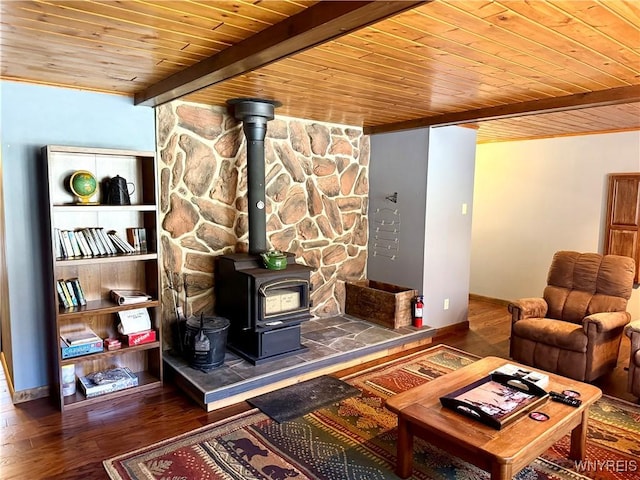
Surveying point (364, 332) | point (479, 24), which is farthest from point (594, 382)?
point (479, 24)

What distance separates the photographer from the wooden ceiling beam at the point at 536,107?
318 centimetres

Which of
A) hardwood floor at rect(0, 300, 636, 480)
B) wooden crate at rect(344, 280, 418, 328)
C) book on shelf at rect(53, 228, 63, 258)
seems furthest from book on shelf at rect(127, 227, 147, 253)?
wooden crate at rect(344, 280, 418, 328)

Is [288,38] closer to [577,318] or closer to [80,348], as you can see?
[80,348]

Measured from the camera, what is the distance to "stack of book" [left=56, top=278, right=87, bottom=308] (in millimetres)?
3175

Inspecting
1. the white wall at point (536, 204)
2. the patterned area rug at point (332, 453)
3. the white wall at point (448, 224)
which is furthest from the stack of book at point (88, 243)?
the white wall at point (536, 204)

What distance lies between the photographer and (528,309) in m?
4.06

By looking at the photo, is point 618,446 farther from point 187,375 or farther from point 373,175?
point 373,175

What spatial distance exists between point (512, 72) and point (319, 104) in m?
1.58

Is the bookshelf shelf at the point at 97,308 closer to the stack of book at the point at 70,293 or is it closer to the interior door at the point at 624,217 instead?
the stack of book at the point at 70,293

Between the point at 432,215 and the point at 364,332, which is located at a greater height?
the point at 432,215

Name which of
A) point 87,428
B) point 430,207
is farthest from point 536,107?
point 87,428

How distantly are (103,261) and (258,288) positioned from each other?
111 cm

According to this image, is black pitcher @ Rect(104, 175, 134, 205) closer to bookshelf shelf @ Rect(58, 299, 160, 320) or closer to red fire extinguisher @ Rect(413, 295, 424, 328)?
bookshelf shelf @ Rect(58, 299, 160, 320)

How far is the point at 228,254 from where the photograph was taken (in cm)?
409
